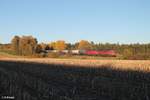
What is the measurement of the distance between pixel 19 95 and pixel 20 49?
340ft

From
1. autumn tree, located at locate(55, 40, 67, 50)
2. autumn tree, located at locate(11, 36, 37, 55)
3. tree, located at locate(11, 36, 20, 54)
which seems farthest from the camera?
autumn tree, located at locate(55, 40, 67, 50)

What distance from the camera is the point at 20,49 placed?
115 meters

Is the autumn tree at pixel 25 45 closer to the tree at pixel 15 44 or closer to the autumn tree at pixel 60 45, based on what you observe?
the tree at pixel 15 44

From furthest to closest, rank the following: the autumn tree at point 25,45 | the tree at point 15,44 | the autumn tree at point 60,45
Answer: the autumn tree at point 60,45
the tree at point 15,44
the autumn tree at point 25,45

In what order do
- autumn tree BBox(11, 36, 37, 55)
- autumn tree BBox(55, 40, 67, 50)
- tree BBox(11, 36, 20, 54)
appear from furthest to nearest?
autumn tree BBox(55, 40, 67, 50), tree BBox(11, 36, 20, 54), autumn tree BBox(11, 36, 37, 55)

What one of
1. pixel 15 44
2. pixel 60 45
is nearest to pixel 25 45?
pixel 15 44

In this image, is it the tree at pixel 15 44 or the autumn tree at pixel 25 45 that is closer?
the autumn tree at pixel 25 45

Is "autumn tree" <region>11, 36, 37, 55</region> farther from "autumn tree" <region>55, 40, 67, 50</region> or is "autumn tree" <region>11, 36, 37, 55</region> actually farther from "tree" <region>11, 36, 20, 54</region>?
"autumn tree" <region>55, 40, 67, 50</region>

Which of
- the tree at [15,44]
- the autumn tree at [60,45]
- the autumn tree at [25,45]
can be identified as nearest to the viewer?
the autumn tree at [25,45]

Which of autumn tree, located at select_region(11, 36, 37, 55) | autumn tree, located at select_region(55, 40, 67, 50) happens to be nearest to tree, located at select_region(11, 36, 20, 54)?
autumn tree, located at select_region(11, 36, 37, 55)

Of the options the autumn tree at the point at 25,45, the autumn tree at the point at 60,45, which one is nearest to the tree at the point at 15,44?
the autumn tree at the point at 25,45

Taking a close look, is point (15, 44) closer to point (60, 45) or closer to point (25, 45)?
point (25, 45)

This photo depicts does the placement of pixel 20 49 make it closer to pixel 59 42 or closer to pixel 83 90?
pixel 59 42

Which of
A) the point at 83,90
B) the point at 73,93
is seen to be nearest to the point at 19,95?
the point at 73,93
